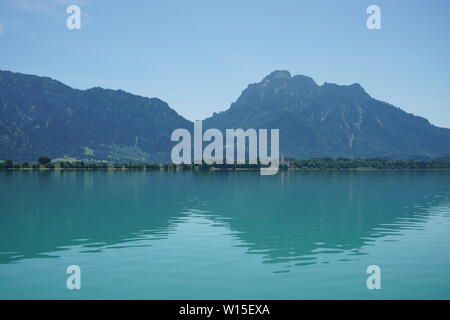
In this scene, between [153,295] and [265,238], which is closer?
[153,295]

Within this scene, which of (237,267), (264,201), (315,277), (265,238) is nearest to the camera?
(315,277)

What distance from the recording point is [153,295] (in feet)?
99.6

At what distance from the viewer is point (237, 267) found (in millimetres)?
38500

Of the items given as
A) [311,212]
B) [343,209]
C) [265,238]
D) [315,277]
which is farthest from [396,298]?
[343,209]
